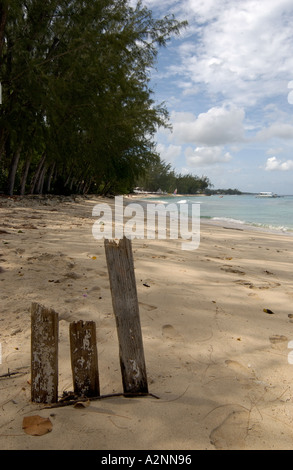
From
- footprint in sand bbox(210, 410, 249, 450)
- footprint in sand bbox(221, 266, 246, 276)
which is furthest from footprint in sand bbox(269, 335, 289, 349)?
footprint in sand bbox(221, 266, 246, 276)

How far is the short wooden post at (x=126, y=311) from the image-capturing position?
172 cm

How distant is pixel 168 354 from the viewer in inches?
91.0

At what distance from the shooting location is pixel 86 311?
112 inches

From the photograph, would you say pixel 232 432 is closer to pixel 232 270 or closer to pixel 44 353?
pixel 44 353

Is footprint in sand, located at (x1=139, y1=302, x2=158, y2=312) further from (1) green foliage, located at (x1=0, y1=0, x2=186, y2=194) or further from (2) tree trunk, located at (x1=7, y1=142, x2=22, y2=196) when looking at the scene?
(2) tree trunk, located at (x1=7, y1=142, x2=22, y2=196)

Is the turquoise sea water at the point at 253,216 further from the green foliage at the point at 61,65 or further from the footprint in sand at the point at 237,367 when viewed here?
the footprint in sand at the point at 237,367

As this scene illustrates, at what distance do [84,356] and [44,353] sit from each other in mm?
212

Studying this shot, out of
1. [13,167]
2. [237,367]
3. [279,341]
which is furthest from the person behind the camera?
[13,167]

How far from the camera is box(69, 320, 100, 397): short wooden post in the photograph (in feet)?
5.50

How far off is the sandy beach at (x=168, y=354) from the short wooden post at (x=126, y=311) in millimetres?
124

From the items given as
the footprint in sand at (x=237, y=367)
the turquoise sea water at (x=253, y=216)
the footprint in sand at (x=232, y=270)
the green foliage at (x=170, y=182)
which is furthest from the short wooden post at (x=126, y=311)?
the green foliage at (x=170, y=182)

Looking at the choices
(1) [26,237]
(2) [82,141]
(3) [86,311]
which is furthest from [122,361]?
(2) [82,141]

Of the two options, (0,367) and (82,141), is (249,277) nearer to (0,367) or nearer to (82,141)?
(0,367)

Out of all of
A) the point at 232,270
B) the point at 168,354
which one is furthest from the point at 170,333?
the point at 232,270
